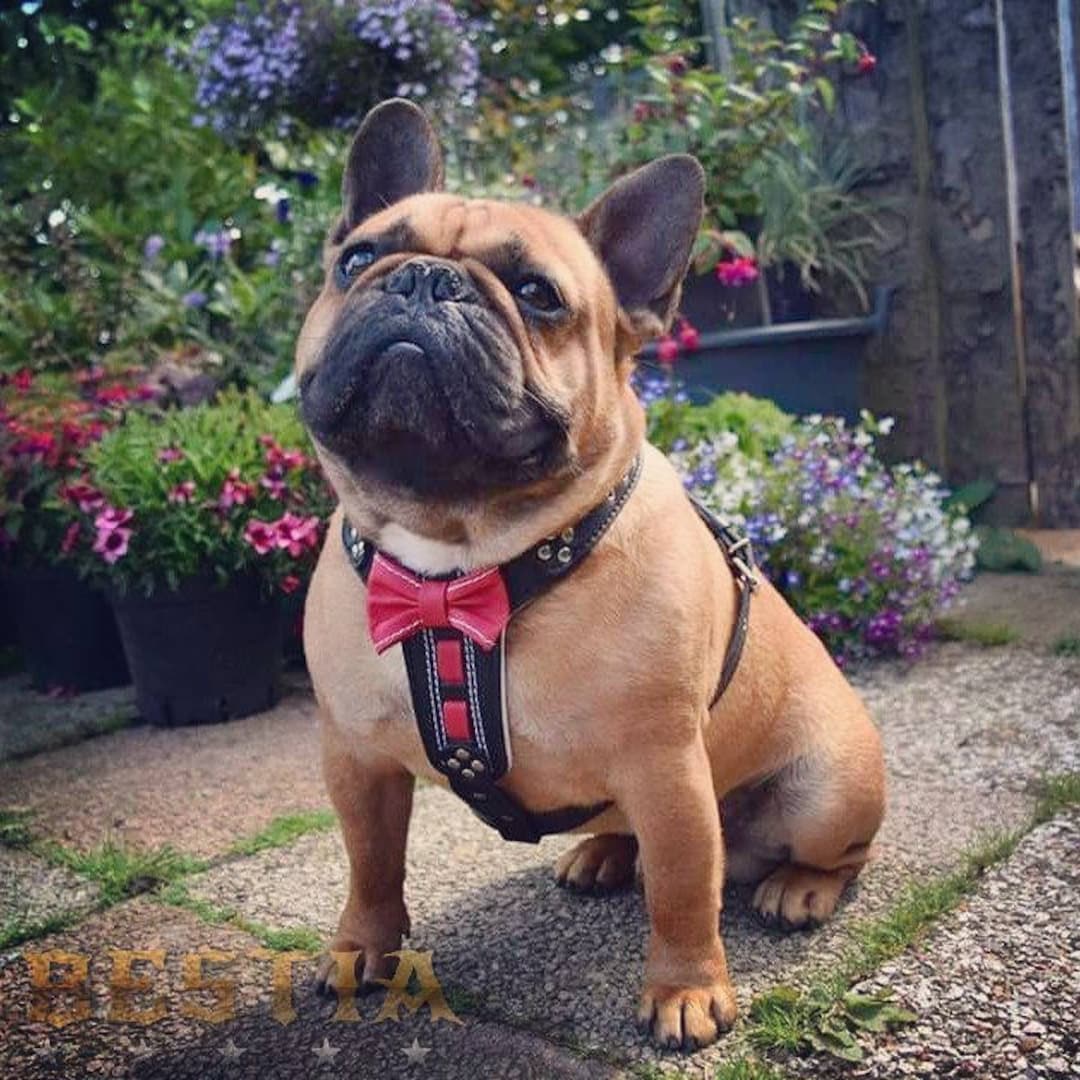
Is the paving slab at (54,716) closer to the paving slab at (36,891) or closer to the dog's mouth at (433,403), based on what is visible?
the paving slab at (36,891)

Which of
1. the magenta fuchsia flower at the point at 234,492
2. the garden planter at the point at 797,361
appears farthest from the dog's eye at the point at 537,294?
the garden planter at the point at 797,361

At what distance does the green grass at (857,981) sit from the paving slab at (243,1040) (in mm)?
297

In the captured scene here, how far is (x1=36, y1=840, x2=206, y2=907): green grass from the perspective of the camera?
9.43 feet

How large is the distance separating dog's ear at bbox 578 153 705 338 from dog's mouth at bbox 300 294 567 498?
42 centimetres

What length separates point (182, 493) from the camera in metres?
3.98

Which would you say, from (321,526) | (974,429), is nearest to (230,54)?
(321,526)

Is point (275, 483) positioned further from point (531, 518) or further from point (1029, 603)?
point (1029, 603)

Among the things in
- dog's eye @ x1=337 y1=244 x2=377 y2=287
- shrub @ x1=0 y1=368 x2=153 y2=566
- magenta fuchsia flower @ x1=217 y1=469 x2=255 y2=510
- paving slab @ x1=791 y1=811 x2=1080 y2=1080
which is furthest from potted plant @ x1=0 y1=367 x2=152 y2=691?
paving slab @ x1=791 y1=811 x2=1080 y2=1080

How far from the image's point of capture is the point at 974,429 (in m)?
6.09

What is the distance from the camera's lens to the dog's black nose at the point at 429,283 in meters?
2.00

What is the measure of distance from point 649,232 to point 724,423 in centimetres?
→ 272

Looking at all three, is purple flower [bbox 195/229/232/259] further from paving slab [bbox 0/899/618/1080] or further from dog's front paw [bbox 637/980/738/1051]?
dog's front paw [bbox 637/980/738/1051]

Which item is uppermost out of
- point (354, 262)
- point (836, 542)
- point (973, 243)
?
point (354, 262)

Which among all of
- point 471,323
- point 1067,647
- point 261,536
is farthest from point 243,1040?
point 1067,647
